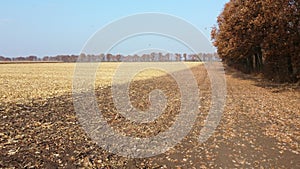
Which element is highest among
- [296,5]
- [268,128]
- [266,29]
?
[296,5]

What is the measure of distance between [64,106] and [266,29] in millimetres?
16019

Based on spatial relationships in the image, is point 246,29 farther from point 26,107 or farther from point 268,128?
point 26,107

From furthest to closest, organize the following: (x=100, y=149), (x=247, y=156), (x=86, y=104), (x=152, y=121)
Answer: (x=86, y=104) < (x=152, y=121) < (x=100, y=149) < (x=247, y=156)

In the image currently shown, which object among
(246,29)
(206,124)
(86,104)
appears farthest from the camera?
(246,29)

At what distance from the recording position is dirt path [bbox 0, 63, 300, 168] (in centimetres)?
656

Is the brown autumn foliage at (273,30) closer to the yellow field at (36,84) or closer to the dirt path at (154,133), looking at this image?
the dirt path at (154,133)

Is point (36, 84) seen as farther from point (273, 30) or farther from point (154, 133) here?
point (273, 30)

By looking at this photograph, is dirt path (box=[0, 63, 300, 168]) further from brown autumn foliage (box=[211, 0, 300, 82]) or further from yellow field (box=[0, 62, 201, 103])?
brown autumn foliage (box=[211, 0, 300, 82])

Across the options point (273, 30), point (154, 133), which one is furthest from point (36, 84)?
point (273, 30)

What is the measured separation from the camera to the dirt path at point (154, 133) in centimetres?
656

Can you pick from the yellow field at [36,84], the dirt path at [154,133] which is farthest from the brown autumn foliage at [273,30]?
the yellow field at [36,84]

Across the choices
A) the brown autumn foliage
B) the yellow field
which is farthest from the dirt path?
the brown autumn foliage

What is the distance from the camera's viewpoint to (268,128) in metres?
9.83

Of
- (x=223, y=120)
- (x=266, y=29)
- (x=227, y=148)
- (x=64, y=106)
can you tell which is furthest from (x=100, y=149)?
(x=266, y=29)
